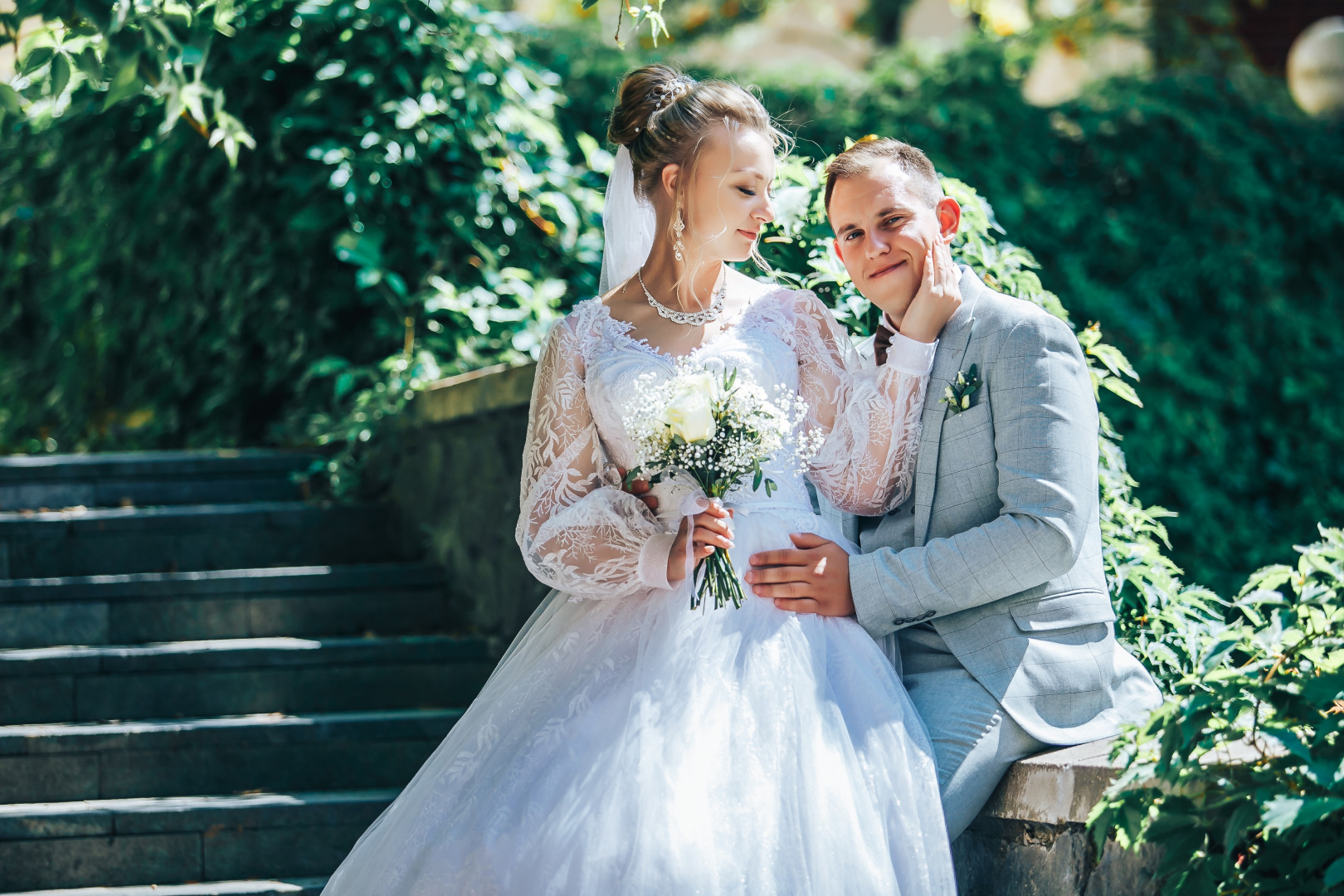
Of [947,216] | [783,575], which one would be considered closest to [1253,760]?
[783,575]

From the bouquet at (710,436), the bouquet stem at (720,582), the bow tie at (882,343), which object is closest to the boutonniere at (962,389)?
the bow tie at (882,343)

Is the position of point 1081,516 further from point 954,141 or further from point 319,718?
point 954,141

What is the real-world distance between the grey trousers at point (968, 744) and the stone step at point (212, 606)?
2.93 metres

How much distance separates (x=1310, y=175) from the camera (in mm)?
6949

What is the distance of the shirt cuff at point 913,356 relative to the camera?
2.68 meters

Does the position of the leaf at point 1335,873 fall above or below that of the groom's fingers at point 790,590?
below

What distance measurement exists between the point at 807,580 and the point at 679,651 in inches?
12.7

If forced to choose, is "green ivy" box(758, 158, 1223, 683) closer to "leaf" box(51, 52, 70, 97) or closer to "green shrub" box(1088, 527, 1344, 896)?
"green shrub" box(1088, 527, 1344, 896)

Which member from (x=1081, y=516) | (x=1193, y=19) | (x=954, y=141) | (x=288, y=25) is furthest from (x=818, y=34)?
(x=1081, y=516)

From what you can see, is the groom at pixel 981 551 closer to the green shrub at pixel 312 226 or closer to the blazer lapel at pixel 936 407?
the blazer lapel at pixel 936 407

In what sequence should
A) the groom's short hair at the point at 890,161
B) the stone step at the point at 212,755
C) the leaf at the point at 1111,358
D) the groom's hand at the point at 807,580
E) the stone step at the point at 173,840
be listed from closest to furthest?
the groom's hand at the point at 807,580 < the groom's short hair at the point at 890,161 < the leaf at the point at 1111,358 < the stone step at the point at 173,840 < the stone step at the point at 212,755

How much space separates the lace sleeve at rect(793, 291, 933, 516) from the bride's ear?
400 millimetres

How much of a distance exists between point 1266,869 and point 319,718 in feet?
10.4

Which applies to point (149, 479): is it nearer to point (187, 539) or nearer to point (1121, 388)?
point (187, 539)
